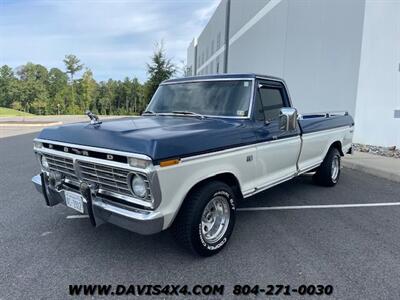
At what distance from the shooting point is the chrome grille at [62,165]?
346 cm

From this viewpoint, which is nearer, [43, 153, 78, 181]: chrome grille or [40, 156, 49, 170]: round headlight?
[43, 153, 78, 181]: chrome grille

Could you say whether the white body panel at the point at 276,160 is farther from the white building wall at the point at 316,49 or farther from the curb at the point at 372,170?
the white building wall at the point at 316,49

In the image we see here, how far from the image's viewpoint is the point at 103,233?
404 centimetres

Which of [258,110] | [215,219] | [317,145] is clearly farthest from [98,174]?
[317,145]

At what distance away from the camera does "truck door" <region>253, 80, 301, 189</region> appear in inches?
162

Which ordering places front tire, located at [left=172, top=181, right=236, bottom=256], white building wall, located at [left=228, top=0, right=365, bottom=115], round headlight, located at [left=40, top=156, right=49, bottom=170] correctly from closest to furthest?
front tire, located at [left=172, top=181, right=236, bottom=256] → round headlight, located at [left=40, top=156, right=49, bottom=170] → white building wall, located at [left=228, top=0, right=365, bottom=115]

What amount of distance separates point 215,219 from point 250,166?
786 mm

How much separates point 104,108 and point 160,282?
81.5 meters

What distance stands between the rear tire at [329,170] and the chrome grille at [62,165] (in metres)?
4.51

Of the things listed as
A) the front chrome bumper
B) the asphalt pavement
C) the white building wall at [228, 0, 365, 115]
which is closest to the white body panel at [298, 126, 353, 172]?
the asphalt pavement

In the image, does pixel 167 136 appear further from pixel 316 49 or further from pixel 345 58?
pixel 316 49

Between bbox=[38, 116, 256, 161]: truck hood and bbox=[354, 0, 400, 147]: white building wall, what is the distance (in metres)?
7.72

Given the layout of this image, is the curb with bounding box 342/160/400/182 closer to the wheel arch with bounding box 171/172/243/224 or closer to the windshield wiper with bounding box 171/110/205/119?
the wheel arch with bounding box 171/172/243/224

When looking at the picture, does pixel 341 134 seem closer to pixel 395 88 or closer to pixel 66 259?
pixel 395 88
